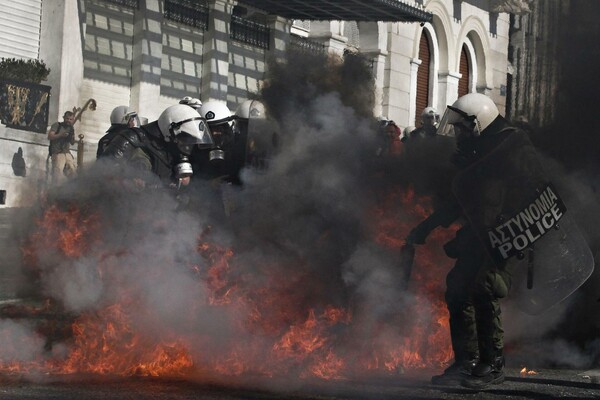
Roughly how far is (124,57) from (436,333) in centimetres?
1490

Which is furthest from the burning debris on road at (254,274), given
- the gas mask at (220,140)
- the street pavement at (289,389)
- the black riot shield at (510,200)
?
the gas mask at (220,140)

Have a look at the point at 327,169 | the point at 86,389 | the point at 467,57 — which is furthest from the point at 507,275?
the point at 467,57

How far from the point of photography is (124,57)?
21859mm

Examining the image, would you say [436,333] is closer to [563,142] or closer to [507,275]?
[507,275]

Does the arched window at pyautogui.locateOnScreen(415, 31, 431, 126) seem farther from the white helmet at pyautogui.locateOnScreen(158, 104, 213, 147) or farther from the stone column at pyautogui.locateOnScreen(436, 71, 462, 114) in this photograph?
the white helmet at pyautogui.locateOnScreen(158, 104, 213, 147)

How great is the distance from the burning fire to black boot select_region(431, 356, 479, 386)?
54cm

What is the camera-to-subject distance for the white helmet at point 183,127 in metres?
8.84

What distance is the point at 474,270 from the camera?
7.24 meters

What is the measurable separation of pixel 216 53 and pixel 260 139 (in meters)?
15.8

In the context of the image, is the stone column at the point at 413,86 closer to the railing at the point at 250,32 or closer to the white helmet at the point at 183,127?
the railing at the point at 250,32

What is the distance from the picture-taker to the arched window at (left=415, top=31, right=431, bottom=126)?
30203mm

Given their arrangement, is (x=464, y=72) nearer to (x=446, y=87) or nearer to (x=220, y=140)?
(x=446, y=87)

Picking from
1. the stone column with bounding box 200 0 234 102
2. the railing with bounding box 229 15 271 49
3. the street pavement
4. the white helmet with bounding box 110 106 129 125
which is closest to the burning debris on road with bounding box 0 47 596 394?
the street pavement

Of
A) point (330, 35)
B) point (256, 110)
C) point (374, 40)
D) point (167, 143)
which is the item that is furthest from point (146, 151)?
point (374, 40)
